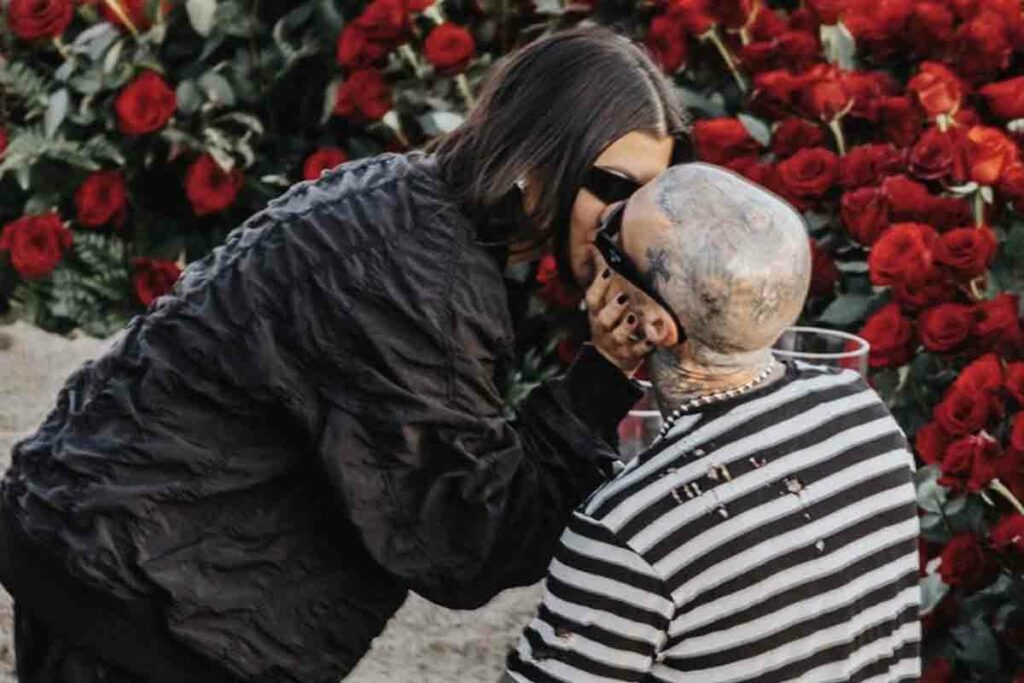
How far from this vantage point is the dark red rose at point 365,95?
5273 mm

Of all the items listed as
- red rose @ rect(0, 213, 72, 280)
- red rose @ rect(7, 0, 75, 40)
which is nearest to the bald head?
red rose @ rect(0, 213, 72, 280)

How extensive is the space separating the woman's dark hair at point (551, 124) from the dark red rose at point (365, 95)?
242 centimetres

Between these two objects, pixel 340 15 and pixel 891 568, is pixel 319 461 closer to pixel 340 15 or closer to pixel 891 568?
pixel 891 568

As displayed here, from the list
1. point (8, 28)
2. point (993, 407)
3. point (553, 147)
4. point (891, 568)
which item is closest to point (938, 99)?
point (993, 407)

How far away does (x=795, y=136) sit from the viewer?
456 centimetres

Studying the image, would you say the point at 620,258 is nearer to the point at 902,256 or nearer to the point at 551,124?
the point at 551,124

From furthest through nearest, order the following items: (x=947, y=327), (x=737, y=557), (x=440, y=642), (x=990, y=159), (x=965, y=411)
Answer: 1. (x=440, y=642)
2. (x=990, y=159)
3. (x=947, y=327)
4. (x=965, y=411)
5. (x=737, y=557)

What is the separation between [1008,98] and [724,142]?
2.09ft

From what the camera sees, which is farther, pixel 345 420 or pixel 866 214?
pixel 866 214

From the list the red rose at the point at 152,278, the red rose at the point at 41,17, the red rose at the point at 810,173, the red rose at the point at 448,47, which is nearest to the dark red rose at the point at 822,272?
the red rose at the point at 810,173

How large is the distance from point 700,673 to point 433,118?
298 centimetres

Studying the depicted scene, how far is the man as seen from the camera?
2361mm

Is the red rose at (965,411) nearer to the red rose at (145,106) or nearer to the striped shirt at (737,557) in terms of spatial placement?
the striped shirt at (737,557)

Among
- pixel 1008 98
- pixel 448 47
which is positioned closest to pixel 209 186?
pixel 448 47
